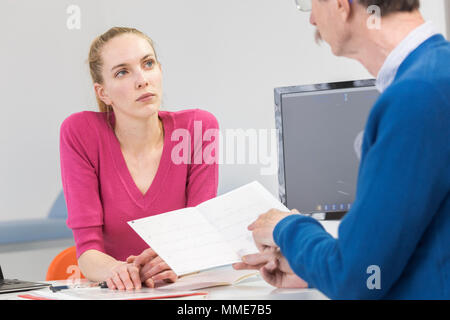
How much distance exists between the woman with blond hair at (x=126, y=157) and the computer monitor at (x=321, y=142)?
25 centimetres

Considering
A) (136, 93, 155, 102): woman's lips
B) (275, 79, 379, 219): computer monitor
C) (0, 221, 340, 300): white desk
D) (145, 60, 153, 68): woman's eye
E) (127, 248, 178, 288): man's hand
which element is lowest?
(0, 221, 340, 300): white desk

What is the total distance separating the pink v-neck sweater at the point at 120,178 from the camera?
5.39ft

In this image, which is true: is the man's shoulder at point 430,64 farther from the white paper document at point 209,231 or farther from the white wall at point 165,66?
the white wall at point 165,66

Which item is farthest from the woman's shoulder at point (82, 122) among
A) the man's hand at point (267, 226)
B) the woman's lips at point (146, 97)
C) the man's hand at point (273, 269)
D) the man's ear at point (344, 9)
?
the man's ear at point (344, 9)

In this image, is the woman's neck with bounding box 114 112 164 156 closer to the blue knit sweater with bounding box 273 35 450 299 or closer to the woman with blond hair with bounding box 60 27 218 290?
the woman with blond hair with bounding box 60 27 218 290

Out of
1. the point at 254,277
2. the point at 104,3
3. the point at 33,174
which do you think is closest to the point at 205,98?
the point at 104,3

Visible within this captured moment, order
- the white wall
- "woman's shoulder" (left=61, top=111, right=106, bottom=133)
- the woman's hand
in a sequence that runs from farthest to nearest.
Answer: the white wall
"woman's shoulder" (left=61, top=111, right=106, bottom=133)
the woman's hand

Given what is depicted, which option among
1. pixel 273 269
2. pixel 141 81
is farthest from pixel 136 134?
pixel 273 269

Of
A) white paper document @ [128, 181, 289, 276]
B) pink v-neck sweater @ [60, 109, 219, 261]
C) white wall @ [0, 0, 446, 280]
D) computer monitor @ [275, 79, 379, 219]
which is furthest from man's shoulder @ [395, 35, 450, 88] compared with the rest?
white wall @ [0, 0, 446, 280]

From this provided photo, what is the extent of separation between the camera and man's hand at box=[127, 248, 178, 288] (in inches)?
47.9

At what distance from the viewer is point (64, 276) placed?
6.15 ft

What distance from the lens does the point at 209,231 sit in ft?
3.69

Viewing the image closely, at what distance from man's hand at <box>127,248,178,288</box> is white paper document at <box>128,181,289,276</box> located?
0.11m
